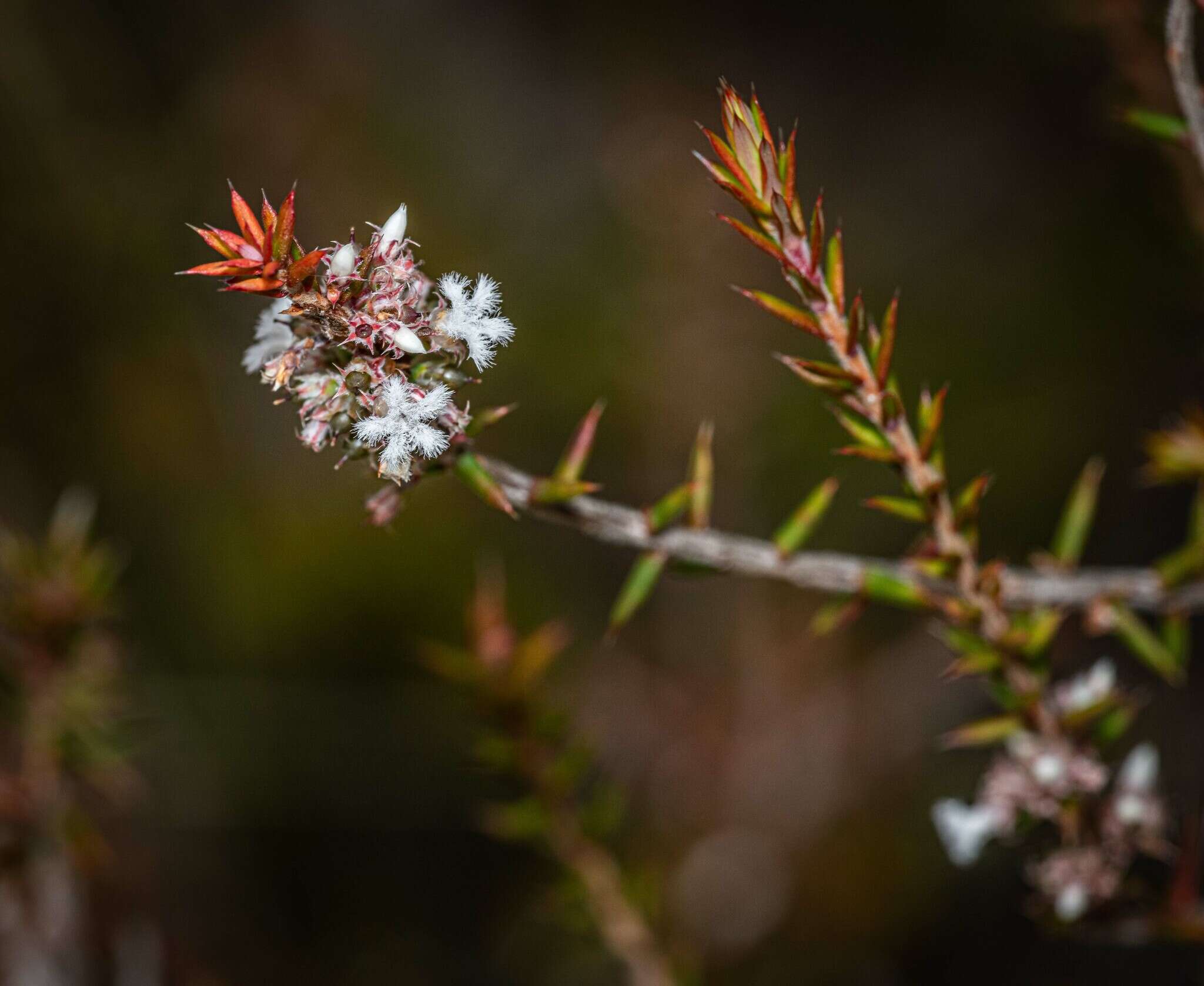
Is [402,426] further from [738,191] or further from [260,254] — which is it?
[738,191]

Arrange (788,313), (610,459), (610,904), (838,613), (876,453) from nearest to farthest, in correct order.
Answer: (788,313) < (876,453) < (838,613) < (610,904) < (610,459)

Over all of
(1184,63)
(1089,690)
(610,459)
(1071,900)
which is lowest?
(1071,900)

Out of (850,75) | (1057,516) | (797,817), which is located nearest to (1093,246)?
(1057,516)

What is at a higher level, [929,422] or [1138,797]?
[929,422]

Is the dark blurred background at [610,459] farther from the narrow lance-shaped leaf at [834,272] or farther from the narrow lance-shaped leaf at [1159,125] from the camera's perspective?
the narrow lance-shaped leaf at [834,272]

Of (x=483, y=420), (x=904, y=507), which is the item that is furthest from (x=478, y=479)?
(x=904, y=507)

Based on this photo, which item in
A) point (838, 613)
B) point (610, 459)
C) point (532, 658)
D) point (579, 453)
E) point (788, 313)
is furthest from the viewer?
point (610, 459)

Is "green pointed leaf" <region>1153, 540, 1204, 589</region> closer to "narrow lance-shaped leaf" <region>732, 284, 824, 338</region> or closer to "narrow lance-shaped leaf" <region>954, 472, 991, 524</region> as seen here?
"narrow lance-shaped leaf" <region>954, 472, 991, 524</region>

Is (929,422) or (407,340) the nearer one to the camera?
(407,340)
